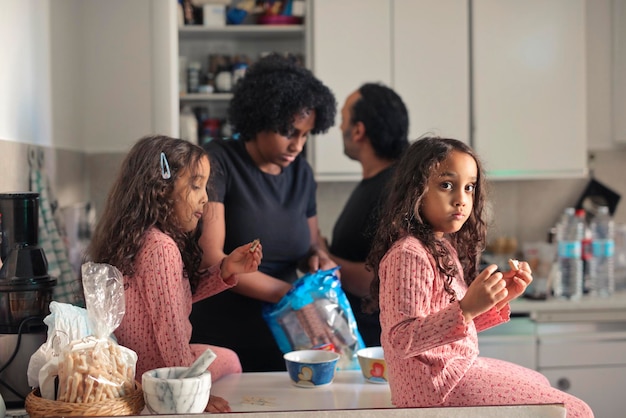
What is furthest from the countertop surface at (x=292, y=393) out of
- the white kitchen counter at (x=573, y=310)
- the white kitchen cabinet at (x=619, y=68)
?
the white kitchen cabinet at (x=619, y=68)

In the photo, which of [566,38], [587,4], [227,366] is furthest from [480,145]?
[227,366]

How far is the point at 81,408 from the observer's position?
0.95 metres

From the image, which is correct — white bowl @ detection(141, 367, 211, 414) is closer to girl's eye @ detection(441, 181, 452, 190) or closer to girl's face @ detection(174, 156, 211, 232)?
girl's face @ detection(174, 156, 211, 232)

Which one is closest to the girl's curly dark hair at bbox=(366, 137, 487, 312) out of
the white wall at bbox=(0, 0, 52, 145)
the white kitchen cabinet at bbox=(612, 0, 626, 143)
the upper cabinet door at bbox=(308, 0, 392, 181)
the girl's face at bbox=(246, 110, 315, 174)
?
the girl's face at bbox=(246, 110, 315, 174)

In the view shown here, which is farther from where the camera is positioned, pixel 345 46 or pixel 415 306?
pixel 345 46

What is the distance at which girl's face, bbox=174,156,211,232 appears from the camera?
48.1 inches

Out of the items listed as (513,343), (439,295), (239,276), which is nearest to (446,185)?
(439,295)

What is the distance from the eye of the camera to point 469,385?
110 cm

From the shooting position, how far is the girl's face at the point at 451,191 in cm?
116

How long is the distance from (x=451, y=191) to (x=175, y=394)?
514 millimetres

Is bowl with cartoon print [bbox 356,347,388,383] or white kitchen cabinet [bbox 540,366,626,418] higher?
bowl with cartoon print [bbox 356,347,388,383]

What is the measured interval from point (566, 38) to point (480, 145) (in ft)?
1.75

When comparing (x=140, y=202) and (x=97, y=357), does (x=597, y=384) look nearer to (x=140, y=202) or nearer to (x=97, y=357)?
(x=140, y=202)

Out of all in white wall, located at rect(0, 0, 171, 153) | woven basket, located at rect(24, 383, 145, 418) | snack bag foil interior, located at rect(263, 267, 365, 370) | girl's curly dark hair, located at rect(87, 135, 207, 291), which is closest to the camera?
woven basket, located at rect(24, 383, 145, 418)
